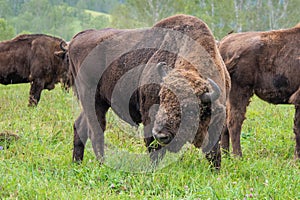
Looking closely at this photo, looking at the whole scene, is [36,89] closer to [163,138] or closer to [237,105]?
[237,105]

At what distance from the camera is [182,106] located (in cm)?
471

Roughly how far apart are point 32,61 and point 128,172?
8.39m

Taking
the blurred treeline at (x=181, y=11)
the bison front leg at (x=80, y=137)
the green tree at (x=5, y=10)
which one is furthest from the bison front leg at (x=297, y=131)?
the green tree at (x=5, y=10)

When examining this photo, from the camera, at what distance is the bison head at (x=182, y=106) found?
15.4 ft

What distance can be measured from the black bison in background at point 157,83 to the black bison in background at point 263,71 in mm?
1826

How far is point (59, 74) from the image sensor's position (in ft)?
43.3

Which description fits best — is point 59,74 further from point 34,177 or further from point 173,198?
point 173,198

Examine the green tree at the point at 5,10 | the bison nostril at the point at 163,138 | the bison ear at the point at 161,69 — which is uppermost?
the bison ear at the point at 161,69

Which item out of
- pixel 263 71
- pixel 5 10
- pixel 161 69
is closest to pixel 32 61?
pixel 263 71

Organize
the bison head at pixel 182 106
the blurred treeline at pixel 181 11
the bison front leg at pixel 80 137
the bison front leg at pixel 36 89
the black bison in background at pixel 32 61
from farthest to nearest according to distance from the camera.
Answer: the blurred treeline at pixel 181 11 → the black bison in background at pixel 32 61 → the bison front leg at pixel 36 89 → the bison front leg at pixel 80 137 → the bison head at pixel 182 106

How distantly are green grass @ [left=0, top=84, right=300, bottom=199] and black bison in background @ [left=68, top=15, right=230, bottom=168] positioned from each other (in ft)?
1.11

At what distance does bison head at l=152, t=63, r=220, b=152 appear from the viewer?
4.69m

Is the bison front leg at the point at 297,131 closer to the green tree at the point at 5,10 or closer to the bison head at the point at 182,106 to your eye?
the bison head at the point at 182,106

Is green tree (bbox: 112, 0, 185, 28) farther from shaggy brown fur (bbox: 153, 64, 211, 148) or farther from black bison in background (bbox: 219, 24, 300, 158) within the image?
shaggy brown fur (bbox: 153, 64, 211, 148)
